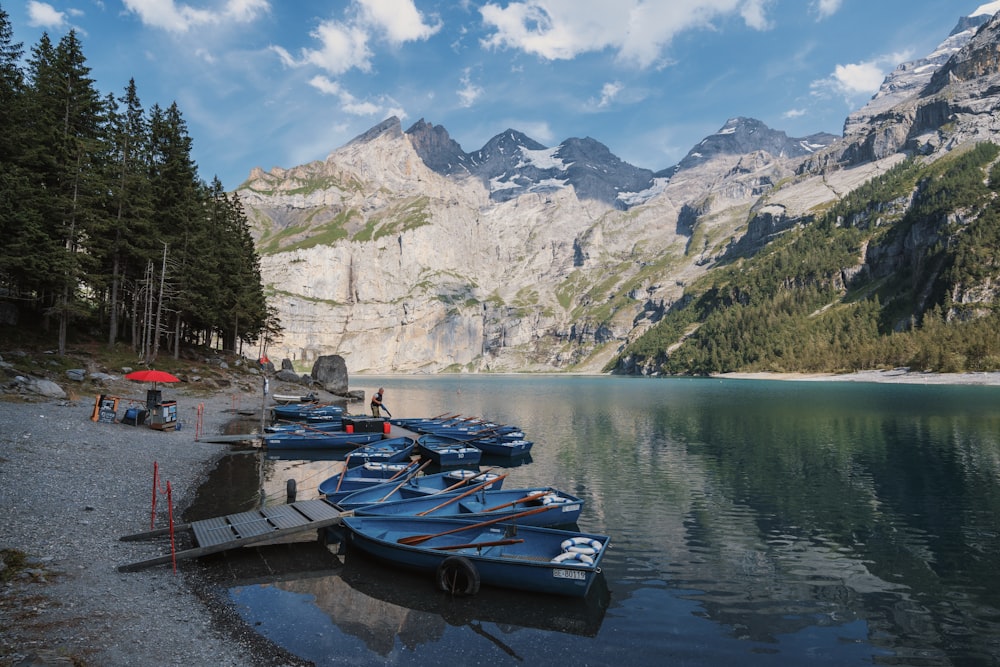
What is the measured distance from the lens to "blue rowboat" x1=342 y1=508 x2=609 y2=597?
14.8 m

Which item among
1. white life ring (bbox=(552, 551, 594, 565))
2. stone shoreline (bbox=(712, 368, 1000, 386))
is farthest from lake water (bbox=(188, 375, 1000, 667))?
stone shoreline (bbox=(712, 368, 1000, 386))

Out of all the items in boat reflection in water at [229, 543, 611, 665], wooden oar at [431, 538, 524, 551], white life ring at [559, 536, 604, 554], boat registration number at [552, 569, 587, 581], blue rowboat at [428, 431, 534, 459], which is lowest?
boat reflection in water at [229, 543, 611, 665]

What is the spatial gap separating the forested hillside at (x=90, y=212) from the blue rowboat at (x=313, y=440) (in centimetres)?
2088

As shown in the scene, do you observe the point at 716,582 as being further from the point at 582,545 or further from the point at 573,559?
the point at 573,559

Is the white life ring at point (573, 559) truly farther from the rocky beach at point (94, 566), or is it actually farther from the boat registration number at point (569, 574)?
the rocky beach at point (94, 566)

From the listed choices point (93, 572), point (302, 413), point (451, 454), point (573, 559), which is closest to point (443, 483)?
point (451, 454)

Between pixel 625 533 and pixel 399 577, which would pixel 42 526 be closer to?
pixel 399 577

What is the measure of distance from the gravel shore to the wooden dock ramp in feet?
A: 1.32

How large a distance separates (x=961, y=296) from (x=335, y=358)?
208 meters

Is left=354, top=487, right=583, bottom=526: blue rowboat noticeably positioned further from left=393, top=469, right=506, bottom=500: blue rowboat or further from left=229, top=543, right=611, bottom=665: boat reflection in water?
left=229, top=543, right=611, bottom=665: boat reflection in water

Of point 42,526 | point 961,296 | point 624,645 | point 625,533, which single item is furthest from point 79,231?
point 961,296

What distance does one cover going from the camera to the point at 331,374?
94188mm

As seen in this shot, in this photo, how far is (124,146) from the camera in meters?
52.6

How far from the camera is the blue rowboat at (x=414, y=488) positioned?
21.8m
